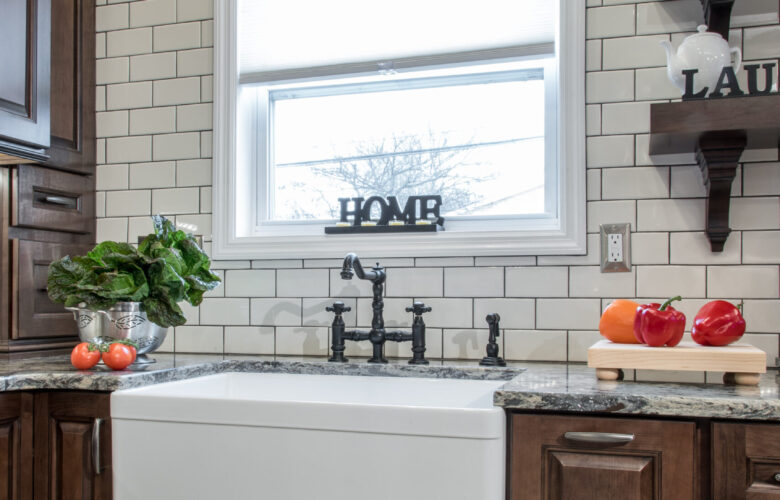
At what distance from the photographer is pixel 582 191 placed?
1984 millimetres

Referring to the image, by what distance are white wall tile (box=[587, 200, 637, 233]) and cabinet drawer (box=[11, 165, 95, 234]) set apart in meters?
1.58

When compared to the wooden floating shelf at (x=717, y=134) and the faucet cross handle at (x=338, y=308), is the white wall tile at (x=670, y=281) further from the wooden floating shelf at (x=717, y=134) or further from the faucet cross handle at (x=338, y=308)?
the faucet cross handle at (x=338, y=308)

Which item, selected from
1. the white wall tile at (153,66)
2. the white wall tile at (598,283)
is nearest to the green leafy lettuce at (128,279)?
the white wall tile at (153,66)

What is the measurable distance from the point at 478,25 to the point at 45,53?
1254mm

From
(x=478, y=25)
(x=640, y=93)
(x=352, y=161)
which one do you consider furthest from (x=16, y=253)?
(x=640, y=93)

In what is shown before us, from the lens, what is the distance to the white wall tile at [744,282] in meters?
1.87

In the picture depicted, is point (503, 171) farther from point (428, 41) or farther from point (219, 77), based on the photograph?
point (219, 77)

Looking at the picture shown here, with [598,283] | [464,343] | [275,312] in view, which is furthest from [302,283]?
[598,283]

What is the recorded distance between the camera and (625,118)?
6.51ft

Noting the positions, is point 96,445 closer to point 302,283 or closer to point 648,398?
point 302,283

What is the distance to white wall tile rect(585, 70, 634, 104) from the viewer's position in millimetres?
1987

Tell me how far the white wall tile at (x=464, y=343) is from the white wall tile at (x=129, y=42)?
1.37m

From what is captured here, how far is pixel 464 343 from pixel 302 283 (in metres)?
0.53

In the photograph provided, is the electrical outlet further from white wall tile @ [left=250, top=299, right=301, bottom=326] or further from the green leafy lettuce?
the green leafy lettuce
